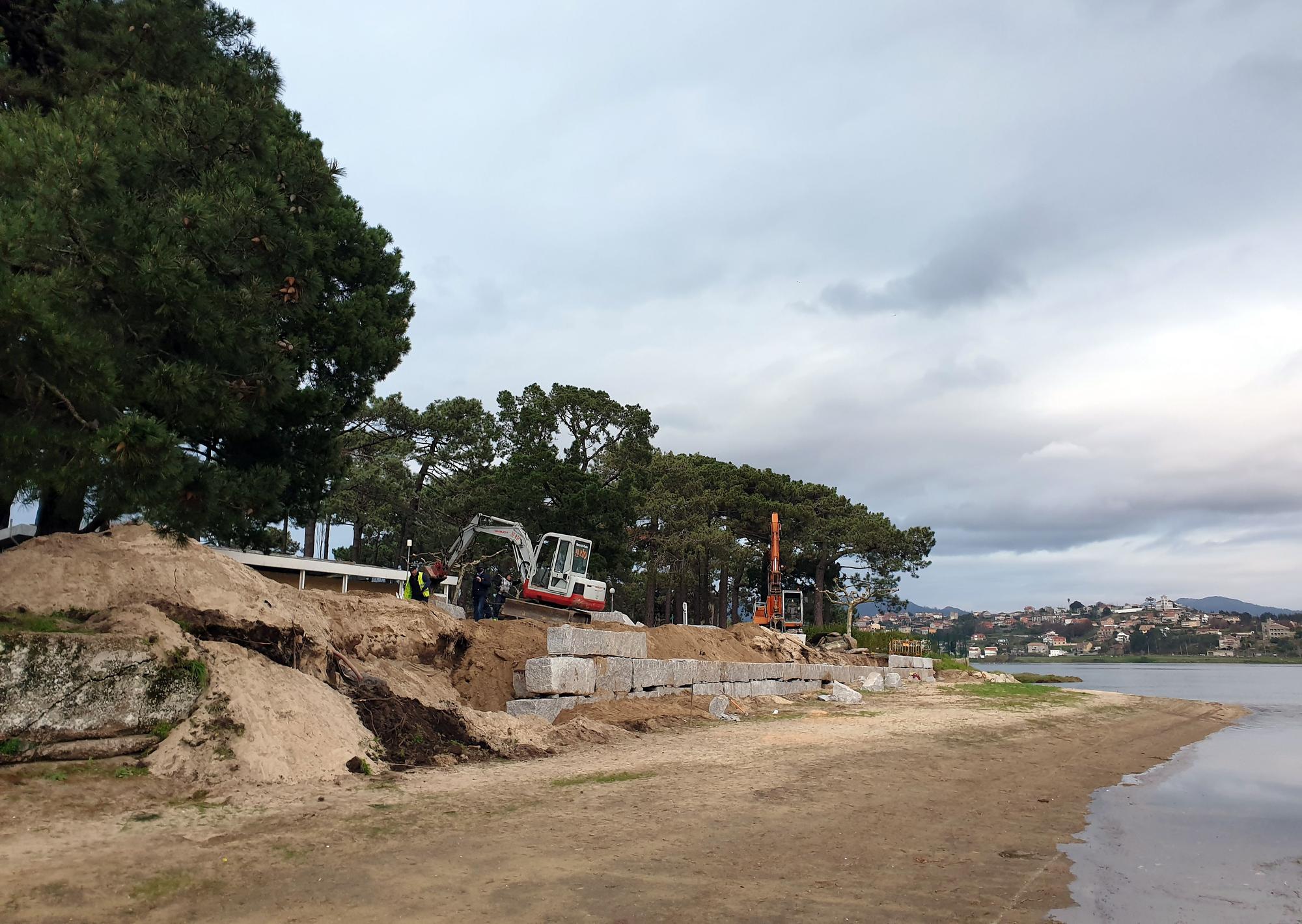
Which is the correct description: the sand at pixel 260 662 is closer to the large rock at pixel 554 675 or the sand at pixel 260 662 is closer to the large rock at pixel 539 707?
the large rock at pixel 539 707

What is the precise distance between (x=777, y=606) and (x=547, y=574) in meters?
15.6

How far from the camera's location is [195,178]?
9695mm

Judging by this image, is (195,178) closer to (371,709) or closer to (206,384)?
(206,384)

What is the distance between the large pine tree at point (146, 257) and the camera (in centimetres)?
747

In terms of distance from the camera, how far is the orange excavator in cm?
3697

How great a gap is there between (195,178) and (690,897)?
9.42 meters

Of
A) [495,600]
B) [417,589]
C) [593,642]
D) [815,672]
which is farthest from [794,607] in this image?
[593,642]

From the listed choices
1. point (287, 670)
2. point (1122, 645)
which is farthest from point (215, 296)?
point (1122, 645)

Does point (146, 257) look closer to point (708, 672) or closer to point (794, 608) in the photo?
point (708, 672)

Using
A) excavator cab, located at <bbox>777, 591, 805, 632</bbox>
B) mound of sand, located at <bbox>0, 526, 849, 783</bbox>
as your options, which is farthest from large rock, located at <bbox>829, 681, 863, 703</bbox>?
excavator cab, located at <bbox>777, 591, 805, 632</bbox>

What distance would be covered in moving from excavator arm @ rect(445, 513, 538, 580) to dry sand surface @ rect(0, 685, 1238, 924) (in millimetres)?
14250

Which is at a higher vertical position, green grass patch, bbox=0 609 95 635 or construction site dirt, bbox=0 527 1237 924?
green grass patch, bbox=0 609 95 635

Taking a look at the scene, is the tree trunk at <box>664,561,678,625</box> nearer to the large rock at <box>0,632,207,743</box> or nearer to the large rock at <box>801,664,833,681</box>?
the large rock at <box>801,664,833,681</box>

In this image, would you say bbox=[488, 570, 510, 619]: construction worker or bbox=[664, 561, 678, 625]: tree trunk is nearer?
bbox=[488, 570, 510, 619]: construction worker
